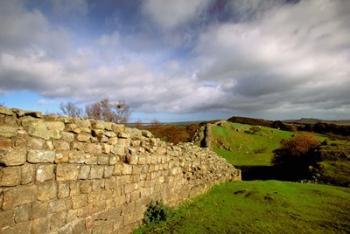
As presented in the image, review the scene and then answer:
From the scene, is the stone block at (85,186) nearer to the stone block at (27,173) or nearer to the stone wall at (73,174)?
the stone wall at (73,174)

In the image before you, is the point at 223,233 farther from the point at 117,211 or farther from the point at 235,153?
the point at 235,153

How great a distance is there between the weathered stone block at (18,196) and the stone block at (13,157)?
1.44ft

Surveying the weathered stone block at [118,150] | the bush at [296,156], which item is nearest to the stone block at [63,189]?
the weathered stone block at [118,150]

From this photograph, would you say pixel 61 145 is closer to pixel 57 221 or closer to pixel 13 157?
pixel 13 157

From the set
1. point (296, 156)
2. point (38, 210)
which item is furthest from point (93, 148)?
point (296, 156)

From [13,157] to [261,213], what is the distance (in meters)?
9.49

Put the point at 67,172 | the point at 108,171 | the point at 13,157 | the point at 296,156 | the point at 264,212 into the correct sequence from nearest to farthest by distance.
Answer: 1. the point at 13,157
2. the point at 67,172
3. the point at 108,171
4. the point at 264,212
5. the point at 296,156

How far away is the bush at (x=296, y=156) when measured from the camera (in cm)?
3220

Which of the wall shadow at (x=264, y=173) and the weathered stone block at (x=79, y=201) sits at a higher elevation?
the weathered stone block at (x=79, y=201)

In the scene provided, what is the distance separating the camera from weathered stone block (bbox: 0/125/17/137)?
4883 millimetres

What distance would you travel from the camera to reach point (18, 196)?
16.6 ft

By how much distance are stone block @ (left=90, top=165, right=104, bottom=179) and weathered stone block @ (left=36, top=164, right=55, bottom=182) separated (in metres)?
1.30

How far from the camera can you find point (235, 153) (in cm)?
4041

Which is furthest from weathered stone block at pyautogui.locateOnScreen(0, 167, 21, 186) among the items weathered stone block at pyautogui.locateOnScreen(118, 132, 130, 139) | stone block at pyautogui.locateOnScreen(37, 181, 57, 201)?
weathered stone block at pyautogui.locateOnScreen(118, 132, 130, 139)
